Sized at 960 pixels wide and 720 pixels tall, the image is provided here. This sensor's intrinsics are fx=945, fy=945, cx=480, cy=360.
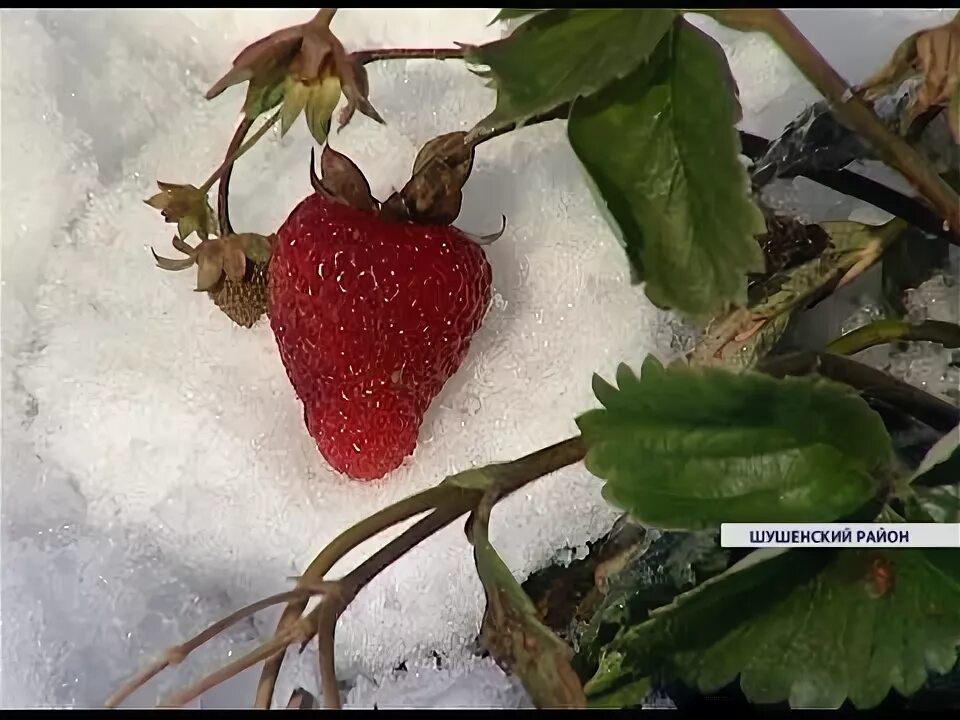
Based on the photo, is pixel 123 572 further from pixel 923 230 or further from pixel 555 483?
pixel 923 230

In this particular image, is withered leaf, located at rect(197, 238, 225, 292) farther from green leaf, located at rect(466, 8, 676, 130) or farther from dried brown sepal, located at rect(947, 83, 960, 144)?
dried brown sepal, located at rect(947, 83, 960, 144)

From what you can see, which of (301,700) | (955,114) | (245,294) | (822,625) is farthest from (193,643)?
(955,114)

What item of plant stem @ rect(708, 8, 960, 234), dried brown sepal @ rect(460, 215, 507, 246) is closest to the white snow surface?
dried brown sepal @ rect(460, 215, 507, 246)

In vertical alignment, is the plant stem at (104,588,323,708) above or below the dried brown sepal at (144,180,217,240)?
below

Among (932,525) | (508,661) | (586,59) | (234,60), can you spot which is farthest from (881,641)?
(234,60)
